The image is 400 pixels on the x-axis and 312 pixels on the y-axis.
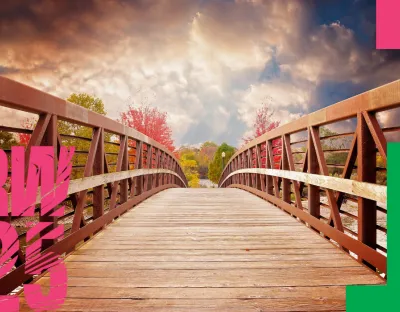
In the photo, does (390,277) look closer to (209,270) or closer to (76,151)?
(209,270)

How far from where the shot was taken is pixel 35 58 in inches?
2024

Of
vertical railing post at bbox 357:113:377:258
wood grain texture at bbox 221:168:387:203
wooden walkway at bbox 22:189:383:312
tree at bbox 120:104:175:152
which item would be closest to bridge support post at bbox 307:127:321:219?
wood grain texture at bbox 221:168:387:203

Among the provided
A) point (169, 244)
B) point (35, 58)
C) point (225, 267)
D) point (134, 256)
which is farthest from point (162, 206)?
point (35, 58)

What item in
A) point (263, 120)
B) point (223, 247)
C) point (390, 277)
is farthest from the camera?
point (263, 120)

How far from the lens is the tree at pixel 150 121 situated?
2777cm

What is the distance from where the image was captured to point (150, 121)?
28328mm

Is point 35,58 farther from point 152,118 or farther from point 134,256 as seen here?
point 134,256

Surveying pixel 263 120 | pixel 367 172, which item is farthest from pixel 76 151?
pixel 263 120

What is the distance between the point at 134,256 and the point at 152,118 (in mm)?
26173

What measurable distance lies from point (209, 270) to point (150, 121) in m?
26.5

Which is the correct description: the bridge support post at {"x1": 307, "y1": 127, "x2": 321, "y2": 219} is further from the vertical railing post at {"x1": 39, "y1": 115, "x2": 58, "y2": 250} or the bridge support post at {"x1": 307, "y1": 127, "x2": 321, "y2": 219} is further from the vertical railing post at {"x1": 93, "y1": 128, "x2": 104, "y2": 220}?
the vertical railing post at {"x1": 39, "y1": 115, "x2": 58, "y2": 250}

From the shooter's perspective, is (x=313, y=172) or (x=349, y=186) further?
(x=313, y=172)

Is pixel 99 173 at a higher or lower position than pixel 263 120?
lower

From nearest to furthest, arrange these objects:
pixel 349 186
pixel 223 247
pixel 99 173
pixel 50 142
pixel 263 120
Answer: pixel 50 142
pixel 349 186
pixel 223 247
pixel 99 173
pixel 263 120
